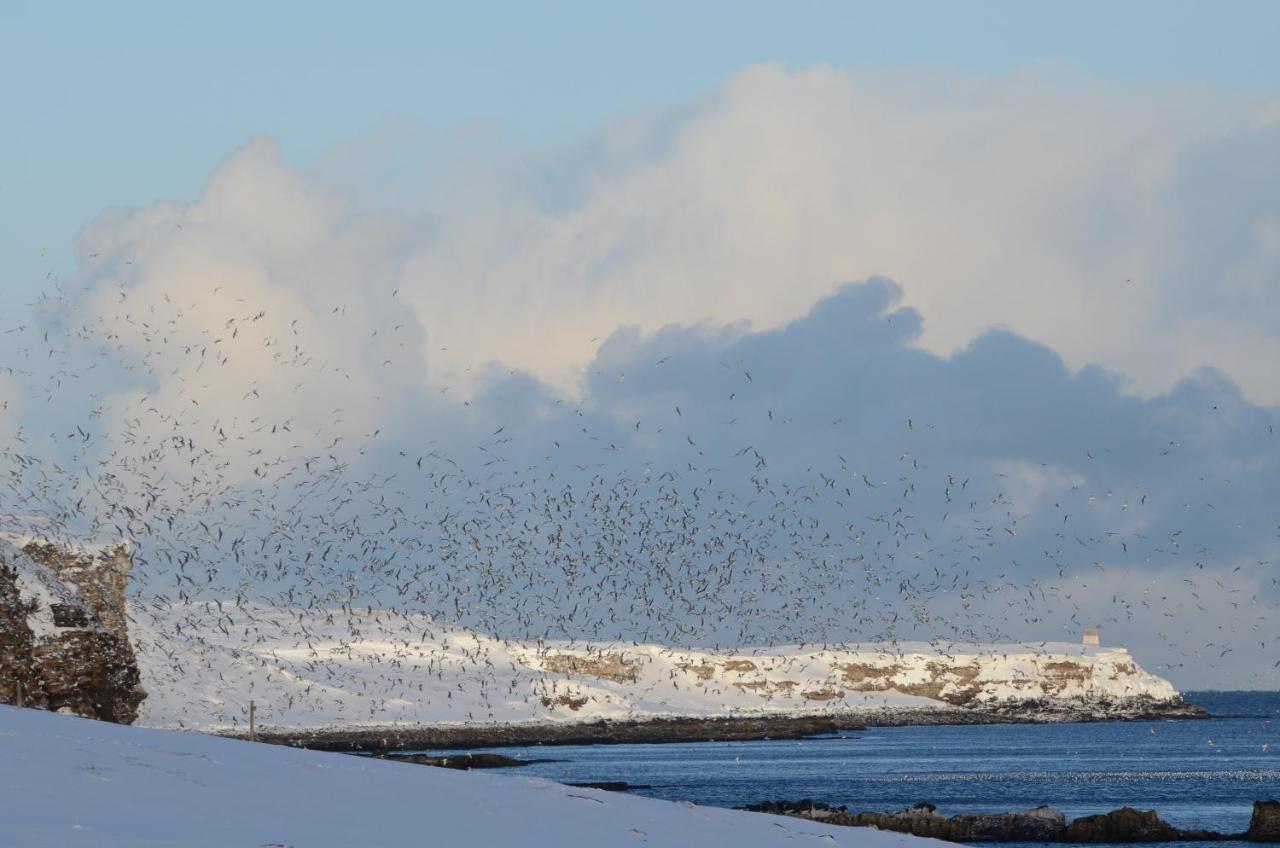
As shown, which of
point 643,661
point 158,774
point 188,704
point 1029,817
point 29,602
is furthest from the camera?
point 643,661

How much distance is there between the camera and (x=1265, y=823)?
48.2 m

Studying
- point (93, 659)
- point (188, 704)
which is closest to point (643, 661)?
point (188, 704)

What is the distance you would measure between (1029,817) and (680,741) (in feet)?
255

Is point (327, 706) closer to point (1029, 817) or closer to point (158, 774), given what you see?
point (1029, 817)

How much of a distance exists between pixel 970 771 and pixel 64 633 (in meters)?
48.0

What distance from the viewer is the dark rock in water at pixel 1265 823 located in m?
47.9

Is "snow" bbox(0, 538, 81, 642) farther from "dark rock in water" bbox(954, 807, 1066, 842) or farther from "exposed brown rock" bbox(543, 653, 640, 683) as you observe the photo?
"exposed brown rock" bbox(543, 653, 640, 683)

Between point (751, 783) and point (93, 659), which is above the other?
point (93, 659)

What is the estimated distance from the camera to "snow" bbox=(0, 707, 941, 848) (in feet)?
40.3

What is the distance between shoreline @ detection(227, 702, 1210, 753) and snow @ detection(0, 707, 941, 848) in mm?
66124

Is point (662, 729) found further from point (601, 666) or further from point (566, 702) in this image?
point (601, 666)

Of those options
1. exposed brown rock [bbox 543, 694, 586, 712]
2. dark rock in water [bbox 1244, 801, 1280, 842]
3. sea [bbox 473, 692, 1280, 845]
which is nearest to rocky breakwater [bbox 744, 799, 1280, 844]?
dark rock in water [bbox 1244, 801, 1280, 842]

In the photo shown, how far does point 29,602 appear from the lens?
205 feet

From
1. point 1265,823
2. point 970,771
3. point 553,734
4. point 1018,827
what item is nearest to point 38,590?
point 1018,827
